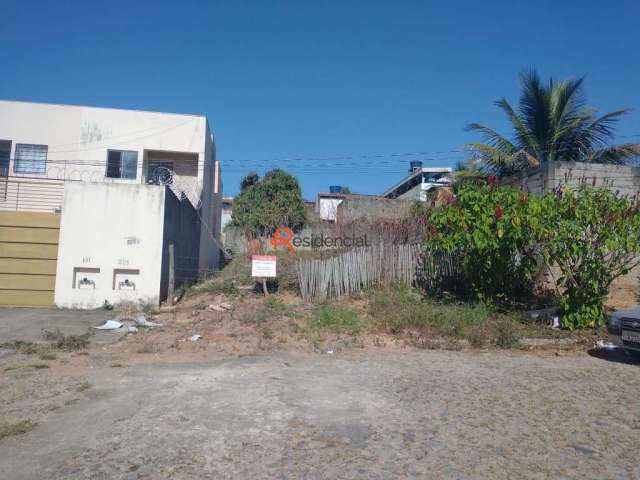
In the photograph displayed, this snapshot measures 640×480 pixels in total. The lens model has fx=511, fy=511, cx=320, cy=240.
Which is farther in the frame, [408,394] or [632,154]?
[632,154]

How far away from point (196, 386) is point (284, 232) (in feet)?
67.6

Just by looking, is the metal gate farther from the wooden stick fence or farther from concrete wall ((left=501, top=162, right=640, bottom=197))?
concrete wall ((left=501, top=162, right=640, bottom=197))

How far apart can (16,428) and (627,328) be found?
28.8ft

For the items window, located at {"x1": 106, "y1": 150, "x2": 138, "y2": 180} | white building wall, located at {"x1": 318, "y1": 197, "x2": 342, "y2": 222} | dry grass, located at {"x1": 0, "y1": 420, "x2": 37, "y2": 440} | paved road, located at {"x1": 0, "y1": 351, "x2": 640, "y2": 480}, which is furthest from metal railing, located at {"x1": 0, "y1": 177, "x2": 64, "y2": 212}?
white building wall, located at {"x1": 318, "y1": 197, "x2": 342, "y2": 222}

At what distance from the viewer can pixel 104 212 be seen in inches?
539

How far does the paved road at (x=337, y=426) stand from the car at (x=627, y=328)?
76 centimetres

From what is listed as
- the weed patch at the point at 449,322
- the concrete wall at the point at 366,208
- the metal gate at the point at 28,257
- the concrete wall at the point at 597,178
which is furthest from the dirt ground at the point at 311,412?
the concrete wall at the point at 366,208

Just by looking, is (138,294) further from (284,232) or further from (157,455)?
(284,232)

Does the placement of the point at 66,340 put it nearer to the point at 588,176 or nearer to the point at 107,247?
the point at 107,247

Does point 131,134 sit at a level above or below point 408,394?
above

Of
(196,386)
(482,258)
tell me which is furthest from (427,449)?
(482,258)

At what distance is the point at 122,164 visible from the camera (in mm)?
21609

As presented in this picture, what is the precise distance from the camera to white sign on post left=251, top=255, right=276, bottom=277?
1331cm

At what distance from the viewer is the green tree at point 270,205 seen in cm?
2999
